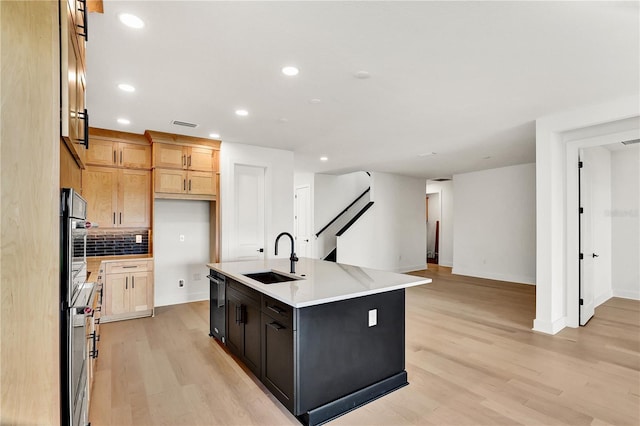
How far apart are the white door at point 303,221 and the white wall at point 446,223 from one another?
4.11 meters

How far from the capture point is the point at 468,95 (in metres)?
3.41

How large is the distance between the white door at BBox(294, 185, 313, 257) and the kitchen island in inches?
226

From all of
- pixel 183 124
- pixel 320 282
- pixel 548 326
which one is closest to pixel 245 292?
pixel 320 282

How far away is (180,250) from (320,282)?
3.61 meters

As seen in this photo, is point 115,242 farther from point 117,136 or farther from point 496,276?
point 496,276

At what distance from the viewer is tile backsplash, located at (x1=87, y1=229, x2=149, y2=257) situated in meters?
4.76

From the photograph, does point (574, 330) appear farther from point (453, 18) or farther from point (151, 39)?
point (151, 39)

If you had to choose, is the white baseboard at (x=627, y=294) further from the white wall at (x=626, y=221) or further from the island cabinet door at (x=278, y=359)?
the island cabinet door at (x=278, y=359)

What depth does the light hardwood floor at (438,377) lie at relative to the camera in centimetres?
232

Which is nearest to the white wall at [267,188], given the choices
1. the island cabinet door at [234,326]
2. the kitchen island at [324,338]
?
the island cabinet door at [234,326]

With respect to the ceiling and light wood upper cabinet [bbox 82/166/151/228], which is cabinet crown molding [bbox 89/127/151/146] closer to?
the ceiling

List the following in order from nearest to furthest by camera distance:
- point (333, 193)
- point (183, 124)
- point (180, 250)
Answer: point (183, 124) < point (180, 250) < point (333, 193)

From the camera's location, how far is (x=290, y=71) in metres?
2.88

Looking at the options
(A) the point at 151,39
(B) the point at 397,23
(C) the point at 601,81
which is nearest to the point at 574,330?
(C) the point at 601,81
